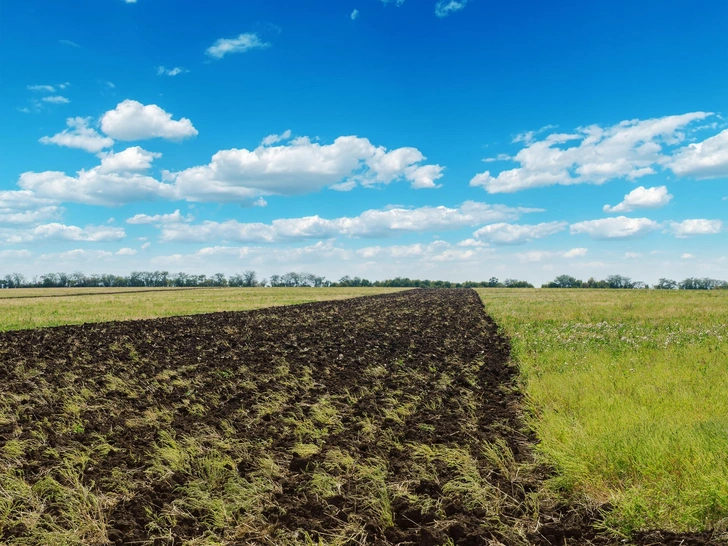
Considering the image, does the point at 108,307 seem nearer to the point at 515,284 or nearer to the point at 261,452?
the point at 261,452

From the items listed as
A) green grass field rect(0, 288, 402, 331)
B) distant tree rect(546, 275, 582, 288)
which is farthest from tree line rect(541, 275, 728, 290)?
green grass field rect(0, 288, 402, 331)

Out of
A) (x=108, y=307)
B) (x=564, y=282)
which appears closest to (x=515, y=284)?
(x=564, y=282)

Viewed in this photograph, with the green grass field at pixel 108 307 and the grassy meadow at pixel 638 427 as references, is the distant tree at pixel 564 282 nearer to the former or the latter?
the green grass field at pixel 108 307

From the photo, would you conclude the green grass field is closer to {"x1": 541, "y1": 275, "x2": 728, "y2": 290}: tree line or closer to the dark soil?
the dark soil

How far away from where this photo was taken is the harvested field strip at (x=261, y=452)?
509cm

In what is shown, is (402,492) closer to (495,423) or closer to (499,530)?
(499,530)

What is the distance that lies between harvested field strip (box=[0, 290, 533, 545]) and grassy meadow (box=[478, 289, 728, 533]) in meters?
0.72

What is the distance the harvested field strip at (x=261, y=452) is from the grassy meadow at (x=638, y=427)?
721mm

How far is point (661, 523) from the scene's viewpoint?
4824 millimetres

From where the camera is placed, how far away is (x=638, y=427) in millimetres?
7047

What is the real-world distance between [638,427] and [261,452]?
5.49 m

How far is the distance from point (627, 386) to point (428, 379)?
4383 mm

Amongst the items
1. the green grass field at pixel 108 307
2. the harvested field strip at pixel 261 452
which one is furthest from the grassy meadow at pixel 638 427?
the green grass field at pixel 108 307

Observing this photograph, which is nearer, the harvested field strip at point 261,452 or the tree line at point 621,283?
the harvested field strip at point 261,452
